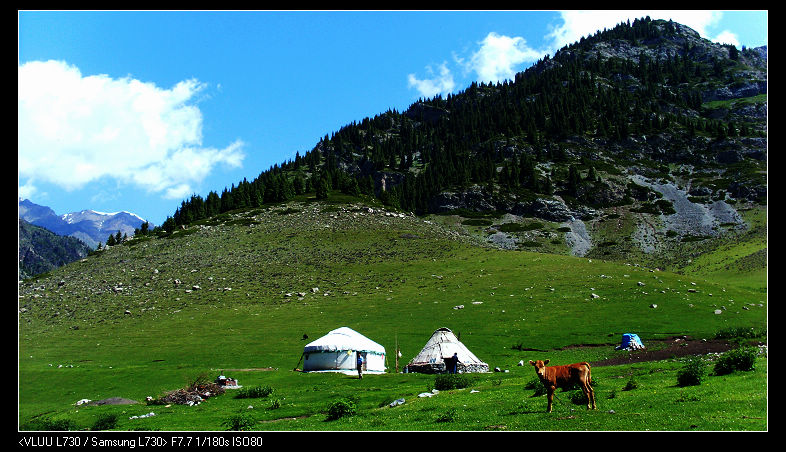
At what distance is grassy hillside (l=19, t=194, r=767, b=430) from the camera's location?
21.3m

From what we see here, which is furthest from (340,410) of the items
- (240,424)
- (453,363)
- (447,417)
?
(453,363)

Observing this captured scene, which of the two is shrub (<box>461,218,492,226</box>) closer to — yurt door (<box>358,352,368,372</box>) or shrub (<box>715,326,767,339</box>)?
shrub (<box>715,326,767,339</box>)

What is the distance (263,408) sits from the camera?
28.1 metres

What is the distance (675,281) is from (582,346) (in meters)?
36.2

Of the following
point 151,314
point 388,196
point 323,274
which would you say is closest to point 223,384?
point 151,314

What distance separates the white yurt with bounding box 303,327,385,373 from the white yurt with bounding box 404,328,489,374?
3373 millimetres

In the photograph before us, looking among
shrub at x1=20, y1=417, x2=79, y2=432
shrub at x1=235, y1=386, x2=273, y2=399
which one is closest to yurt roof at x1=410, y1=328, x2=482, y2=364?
shrub at x1=235, y1=386, x2=273, y2=399

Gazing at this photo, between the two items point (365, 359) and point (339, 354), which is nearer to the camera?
point (339, 354)

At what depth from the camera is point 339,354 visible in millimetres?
45719

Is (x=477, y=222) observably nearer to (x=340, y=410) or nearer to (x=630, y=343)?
(x=630, y=343)

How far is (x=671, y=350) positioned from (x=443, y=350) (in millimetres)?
19101

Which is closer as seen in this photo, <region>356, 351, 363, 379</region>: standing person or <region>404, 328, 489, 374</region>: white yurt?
<region>356, 351, 363, 379</region>: standing person
